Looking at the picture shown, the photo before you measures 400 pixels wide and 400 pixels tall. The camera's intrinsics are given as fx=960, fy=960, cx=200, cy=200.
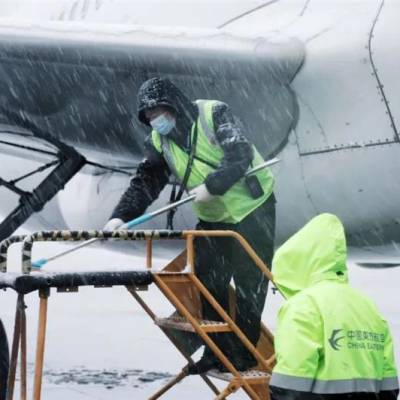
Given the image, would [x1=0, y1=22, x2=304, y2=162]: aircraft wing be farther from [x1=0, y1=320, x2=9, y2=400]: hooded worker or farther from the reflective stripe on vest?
the reflective stripe on vest

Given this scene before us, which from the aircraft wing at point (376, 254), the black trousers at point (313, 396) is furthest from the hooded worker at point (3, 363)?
the aircraft wing at point (376, 254)

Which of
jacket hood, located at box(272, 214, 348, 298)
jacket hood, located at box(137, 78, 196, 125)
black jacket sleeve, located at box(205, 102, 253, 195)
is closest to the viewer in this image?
jacket hood, located at box(272, 214, 348, 298)

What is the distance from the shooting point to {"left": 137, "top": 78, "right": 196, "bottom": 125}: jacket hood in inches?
221

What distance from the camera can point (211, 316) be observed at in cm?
522

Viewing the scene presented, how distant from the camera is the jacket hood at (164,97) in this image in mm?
5605

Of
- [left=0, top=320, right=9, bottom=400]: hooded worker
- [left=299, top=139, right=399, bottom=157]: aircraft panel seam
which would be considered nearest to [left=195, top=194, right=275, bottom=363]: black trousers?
[left=0, top=320, right=9, bottom=400]: hooded worker

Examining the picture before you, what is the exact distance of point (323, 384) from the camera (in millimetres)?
3156

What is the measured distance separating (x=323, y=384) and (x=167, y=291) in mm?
1750

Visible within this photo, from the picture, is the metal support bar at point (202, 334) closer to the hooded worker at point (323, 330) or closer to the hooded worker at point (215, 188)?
the hooded worker at point (215, 188)

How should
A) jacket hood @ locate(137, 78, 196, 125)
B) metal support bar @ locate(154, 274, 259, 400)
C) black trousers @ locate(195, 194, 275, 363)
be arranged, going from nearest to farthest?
metal support bar @ locate(154, 274, 259, 400) < black trousers @ locate(195, 194, 275, 363) < jacket hood @ locate(137, 78, 196, 125)

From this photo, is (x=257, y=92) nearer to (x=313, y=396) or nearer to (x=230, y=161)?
(x=230, y=161)

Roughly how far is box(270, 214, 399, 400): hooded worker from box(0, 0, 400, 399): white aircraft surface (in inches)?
131

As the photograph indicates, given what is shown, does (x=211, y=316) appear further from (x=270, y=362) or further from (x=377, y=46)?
(x=377, y=46)

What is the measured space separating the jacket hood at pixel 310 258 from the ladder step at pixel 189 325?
162cm
